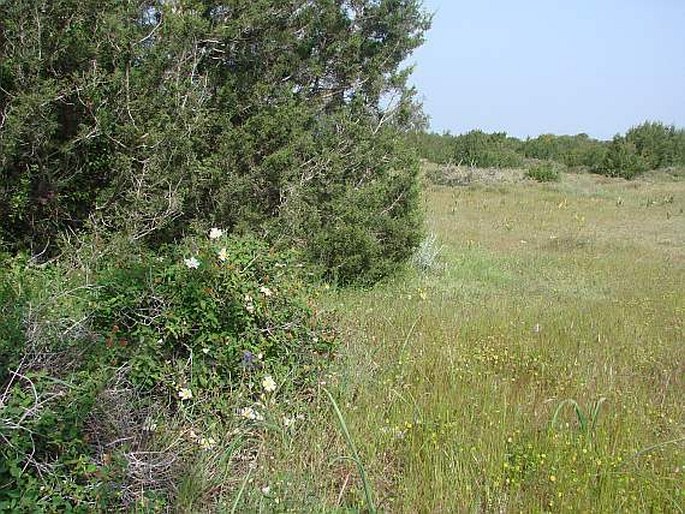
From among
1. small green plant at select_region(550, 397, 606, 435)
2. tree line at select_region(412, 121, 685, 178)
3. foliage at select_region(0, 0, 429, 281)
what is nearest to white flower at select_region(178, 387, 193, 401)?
small green plant at select_region(550, 397, 606, 435)

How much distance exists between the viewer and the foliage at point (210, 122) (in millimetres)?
4289

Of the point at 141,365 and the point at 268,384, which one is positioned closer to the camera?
the point at 141,365

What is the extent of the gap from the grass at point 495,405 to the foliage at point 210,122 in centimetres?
104

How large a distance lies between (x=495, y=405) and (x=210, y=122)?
335 centimetres

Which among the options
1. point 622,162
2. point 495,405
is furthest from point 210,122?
point 622,162

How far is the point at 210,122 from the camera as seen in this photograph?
5078 mm

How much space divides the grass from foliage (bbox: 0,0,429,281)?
104cm

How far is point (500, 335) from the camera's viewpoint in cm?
434

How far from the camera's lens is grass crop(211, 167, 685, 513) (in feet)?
7.83

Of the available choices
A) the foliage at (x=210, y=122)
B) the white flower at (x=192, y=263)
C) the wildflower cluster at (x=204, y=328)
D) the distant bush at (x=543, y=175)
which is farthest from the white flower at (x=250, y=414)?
the distant bush at (x=543, y=175)

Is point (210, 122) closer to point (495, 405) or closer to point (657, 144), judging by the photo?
point (495, 405)

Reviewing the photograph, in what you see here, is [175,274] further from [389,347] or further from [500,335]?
[500,335]

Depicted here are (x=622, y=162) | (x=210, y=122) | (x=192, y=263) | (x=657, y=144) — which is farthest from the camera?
(x=657, y=144)

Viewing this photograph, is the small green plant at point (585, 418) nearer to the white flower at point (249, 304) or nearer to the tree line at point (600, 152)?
the white flower at point (249, 304)
